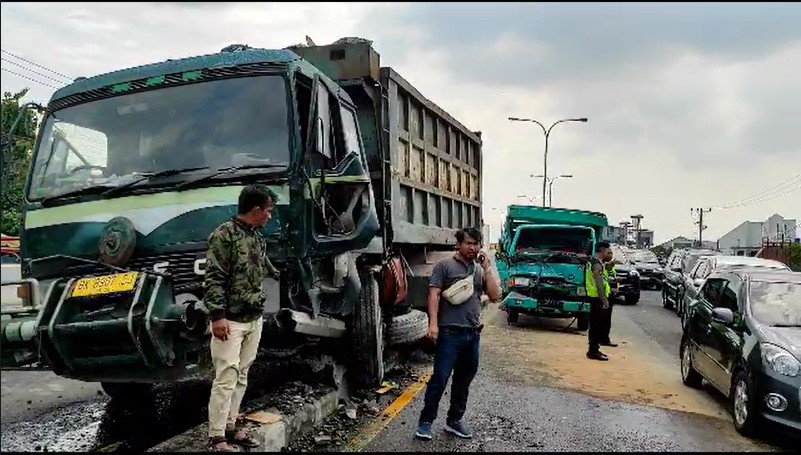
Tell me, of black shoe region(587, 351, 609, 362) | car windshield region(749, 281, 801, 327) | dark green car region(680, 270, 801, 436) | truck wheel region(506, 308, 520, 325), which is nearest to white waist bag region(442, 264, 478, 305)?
dark green car region(680, 270, 801, 436)

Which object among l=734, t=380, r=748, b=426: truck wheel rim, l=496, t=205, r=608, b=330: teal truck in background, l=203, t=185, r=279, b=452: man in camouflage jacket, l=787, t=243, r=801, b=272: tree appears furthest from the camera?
l=787, t=243, r=801, b=272: tree

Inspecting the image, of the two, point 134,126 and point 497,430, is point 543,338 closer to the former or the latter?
point 497,430

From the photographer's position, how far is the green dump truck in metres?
4.30

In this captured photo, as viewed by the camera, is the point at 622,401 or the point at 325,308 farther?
the point at 622,401

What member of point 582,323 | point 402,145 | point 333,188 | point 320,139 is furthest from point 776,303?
point 582,323

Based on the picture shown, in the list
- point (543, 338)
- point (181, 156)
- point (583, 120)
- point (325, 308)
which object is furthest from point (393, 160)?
point (583, 120)

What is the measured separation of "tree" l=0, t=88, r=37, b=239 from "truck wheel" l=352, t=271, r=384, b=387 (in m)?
2.77

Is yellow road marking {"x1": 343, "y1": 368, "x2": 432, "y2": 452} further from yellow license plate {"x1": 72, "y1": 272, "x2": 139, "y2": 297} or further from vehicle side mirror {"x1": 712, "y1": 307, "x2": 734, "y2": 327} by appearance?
vehicle side mirror {"x1": 712, "y1": 307, "x2": 734, "y2": 327}

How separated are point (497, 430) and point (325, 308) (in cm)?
172

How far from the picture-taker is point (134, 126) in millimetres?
5285

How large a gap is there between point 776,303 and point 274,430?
4.88 metres

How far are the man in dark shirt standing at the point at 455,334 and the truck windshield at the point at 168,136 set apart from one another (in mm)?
1620

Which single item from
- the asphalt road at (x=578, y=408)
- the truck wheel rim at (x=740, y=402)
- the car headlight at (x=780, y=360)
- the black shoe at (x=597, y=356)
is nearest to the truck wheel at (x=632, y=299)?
the asphalt road at (x=578, y=408)

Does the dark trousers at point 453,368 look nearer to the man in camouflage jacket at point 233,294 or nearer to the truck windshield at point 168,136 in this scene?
the man in camouflage jacket at point 233,294
